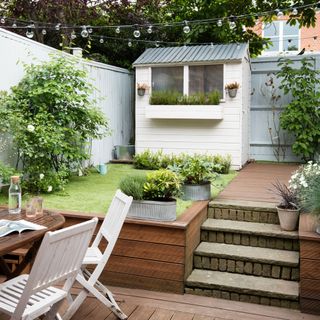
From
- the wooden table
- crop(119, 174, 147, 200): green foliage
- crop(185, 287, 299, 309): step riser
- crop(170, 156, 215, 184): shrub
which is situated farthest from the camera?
crop(170, 156, 215, 184): shrub

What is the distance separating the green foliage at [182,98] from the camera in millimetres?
7117

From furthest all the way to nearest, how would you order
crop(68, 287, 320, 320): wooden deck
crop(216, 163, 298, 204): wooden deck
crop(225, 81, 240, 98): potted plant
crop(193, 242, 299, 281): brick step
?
crop(225, 81, 240, 98): potted plant
crop(216, 163, 298, 204): wooden deck
crop(193, 242, 299, 281): brick step
crop(68, 287, 320, 320): wooden deck

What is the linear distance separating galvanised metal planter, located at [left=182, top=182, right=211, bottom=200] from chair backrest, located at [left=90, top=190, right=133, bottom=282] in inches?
55.2

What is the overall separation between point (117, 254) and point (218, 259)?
920 mm

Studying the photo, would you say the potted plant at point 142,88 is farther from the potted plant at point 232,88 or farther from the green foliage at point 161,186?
the green foliage at point 161,186

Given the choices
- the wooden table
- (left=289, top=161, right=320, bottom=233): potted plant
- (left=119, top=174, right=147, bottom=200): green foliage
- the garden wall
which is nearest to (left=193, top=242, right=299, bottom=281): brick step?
(left=289, top=161, right=320, bottom=233): potted plant

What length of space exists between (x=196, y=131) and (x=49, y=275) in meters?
5.50

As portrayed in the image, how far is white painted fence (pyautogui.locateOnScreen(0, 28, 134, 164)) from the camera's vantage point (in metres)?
4.97

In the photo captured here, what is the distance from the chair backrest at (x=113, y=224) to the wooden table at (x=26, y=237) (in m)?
0.37

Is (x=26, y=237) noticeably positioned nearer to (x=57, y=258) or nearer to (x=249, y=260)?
(x=57, y=258)

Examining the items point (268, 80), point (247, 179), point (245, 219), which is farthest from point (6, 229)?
point (268, 80)

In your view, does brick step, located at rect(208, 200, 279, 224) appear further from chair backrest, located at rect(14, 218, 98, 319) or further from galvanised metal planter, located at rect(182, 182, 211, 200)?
chair backrest, located at rect(14, 218, 98, 319)

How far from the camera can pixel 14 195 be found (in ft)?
9.71

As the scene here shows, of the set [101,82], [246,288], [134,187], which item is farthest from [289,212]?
[101,82]
